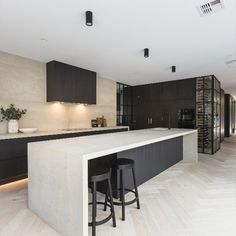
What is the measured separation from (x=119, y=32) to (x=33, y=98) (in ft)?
8.31

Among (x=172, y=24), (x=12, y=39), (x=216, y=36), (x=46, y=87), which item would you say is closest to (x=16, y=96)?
(x=46, y=87)

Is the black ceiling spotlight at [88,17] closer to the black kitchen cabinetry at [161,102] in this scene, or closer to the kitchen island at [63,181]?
the kitchen island at [63,181]

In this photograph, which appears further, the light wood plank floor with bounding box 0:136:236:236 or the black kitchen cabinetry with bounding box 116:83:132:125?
the black kitchen cabinetry with bounding box 116:83:132:125

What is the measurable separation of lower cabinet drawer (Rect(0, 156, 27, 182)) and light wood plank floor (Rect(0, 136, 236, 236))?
0.20 m

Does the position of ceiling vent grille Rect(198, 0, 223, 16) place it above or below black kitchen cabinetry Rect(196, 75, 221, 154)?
above

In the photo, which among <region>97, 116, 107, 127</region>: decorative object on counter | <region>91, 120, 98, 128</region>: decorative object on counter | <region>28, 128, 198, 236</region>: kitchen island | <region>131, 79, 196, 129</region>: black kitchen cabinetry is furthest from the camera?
<region>131, 79, 196, 129</region>: black kitchen cabinetry

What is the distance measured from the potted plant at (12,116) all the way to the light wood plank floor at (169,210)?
1.08 meters

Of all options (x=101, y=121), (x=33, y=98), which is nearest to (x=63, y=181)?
(x=33, y=98)

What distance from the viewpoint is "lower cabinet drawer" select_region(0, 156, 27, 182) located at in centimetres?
316

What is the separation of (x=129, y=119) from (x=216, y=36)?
16.5 ft

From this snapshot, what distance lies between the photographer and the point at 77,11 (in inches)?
87.8

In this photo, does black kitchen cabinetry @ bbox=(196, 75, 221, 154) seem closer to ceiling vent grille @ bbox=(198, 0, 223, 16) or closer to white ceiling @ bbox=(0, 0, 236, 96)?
white ceiling @ bbox=(0, 0, 236, 96)

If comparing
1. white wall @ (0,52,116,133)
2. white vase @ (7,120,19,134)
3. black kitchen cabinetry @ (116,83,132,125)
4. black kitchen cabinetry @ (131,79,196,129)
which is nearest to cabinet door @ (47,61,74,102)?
white wall @ (0,52,116,133)

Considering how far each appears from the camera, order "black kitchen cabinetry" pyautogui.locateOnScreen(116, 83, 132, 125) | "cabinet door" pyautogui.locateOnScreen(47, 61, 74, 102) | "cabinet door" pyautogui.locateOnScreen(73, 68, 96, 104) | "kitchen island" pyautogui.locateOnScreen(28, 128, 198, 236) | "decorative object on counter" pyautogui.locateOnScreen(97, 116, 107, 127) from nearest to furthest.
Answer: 1. "kitchen island" pyautogui.locateOnScreen(28, 128, 198, 236)
2. "cabinet door" pyautogui.locateOnScreen(47, 61, 74, 102)
3. "cabinet door" pyautogui.locateOnScreen(73, 68, 96, 104)
4. "decorative object on counter" pyautogui.locateOnScreen(97, 116, 107, 127)
5. "black kitchen cabinetry" pyautogui.locateOnScreen(116, 83, 132, 125)
